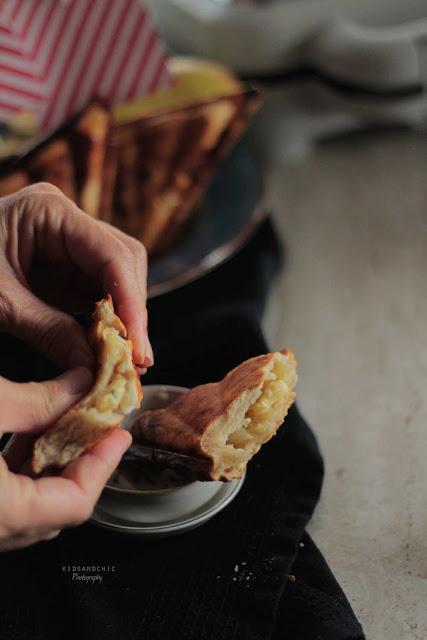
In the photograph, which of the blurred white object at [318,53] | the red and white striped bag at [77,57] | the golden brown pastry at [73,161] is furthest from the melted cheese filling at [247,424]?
the blurred white object at [318,53]

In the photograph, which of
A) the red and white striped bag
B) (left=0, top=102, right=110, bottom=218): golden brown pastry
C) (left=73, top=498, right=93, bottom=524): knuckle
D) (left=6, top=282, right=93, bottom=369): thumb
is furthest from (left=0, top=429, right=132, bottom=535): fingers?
the red and white striped bag

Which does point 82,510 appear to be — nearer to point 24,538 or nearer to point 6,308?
point 24,538

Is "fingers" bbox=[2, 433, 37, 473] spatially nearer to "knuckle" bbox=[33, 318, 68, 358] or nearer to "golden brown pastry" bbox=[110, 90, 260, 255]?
"knuckle" bbox=[33, 318, 68, 358]

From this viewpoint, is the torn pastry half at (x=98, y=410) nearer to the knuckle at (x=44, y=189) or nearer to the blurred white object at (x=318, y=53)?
the knuckle at (x=44, y=189)

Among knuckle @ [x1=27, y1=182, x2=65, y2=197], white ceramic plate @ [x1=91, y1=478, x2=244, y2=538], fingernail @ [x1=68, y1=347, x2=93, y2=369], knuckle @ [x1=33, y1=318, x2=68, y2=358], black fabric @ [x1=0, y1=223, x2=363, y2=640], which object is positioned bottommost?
black fabric @ [x1=0, y1=223, x2=363, y2=640]

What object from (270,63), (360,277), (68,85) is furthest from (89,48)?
(360,277)

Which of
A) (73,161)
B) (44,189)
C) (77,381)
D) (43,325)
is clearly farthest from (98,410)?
(73,161)
